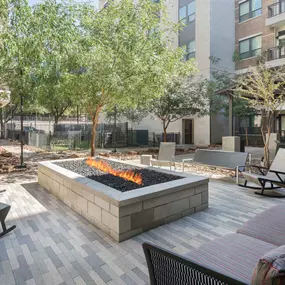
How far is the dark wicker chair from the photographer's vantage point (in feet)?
4.14

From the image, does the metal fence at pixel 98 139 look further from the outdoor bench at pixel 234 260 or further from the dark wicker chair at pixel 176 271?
the dark wicker chair at pixel 176 271

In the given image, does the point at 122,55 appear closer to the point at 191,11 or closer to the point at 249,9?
the point at 191,11

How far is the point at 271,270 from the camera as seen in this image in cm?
110

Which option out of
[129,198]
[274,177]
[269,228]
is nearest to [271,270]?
[269,228]

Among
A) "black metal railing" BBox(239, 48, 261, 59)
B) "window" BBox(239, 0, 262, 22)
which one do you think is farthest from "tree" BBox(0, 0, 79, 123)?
"window" BBox(239, 0, 262, 22)

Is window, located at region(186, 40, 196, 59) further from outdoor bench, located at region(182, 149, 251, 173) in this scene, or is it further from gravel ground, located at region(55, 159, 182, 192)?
gravel ground, located at region(55, 159, 182, 192)

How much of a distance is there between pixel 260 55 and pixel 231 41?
10.8 ft

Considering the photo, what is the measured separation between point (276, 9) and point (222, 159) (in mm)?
15987

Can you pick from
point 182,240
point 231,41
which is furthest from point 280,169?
point 231,41

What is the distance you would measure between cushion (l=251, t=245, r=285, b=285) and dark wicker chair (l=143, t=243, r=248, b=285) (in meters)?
0.10

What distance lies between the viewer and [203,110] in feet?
49.7

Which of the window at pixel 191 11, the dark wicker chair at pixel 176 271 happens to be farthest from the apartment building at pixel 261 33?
the dark wicker chair at pixel 176 271

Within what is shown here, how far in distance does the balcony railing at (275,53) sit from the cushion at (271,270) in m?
18.8

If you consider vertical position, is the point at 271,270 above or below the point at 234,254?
above
